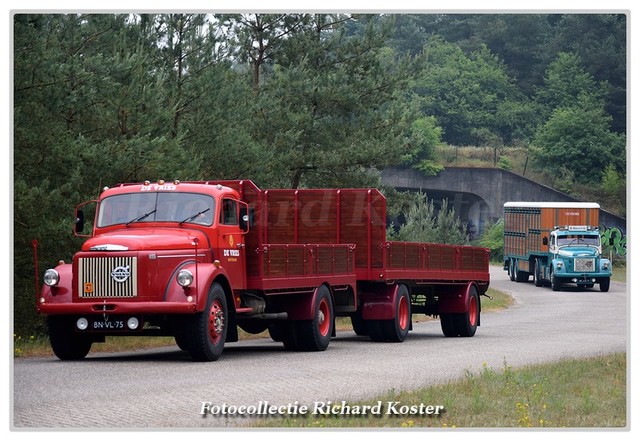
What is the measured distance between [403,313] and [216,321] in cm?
769

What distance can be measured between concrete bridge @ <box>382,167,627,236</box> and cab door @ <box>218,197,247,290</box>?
2163 inches

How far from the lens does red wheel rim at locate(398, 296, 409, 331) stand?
88.4ft

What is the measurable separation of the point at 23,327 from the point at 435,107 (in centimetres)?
5551

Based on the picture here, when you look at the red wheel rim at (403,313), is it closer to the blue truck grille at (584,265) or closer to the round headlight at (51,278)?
the round headlight at (51,278)

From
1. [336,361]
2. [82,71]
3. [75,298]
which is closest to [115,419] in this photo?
[75,298]

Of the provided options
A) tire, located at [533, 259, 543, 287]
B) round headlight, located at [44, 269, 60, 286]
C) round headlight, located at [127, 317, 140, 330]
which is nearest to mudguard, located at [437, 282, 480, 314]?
round headlight, located at [127, 317, 140, 330]

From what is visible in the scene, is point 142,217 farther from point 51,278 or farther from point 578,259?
point 578,259

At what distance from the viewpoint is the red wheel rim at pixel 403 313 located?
2693 cm

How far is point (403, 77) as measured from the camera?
150ft

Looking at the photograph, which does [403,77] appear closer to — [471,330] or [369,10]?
[471,330]

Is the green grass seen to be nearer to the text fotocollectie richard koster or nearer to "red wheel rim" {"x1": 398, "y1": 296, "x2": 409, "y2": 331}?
the text fotocollectie richard koster

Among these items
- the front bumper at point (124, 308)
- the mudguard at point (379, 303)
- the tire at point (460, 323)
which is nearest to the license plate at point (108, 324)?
the front bumper at point (124, 308)

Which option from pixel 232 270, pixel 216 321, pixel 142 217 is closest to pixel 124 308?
pixel 216 321

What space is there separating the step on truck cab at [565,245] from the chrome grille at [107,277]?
1451 inches
